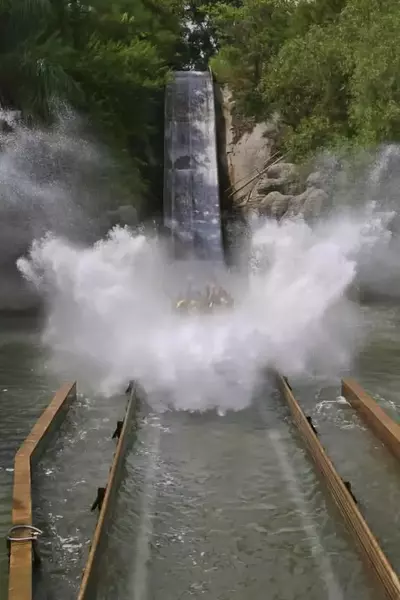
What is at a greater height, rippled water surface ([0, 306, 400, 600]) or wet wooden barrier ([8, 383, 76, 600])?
wet wooden barrier ([8, 383, 76, 600])

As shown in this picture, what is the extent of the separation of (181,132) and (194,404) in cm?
1645

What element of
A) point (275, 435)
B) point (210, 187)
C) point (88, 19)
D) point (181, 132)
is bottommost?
point (275, 435)

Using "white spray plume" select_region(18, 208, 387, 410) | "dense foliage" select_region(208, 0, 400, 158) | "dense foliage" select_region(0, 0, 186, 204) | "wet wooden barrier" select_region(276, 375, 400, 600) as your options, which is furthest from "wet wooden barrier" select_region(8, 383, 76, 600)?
"dense foliage" select_region(208, 0, 400, 158)

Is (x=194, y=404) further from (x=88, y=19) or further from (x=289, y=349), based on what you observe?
(x=88, y=19)

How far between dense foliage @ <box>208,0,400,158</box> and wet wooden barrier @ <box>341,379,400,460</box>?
32.1ft

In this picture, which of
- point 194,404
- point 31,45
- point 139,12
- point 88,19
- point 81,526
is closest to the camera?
point 81,526

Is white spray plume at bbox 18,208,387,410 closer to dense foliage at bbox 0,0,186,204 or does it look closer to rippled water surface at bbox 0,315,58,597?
rippled water surface at bbox 0,315,58,597

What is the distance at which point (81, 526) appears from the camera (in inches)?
201

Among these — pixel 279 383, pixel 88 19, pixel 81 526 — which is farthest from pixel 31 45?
pixel 81 526

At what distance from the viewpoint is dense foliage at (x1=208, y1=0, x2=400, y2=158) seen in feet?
53.7

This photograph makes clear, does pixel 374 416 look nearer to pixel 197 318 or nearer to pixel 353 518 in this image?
pixel 353 518

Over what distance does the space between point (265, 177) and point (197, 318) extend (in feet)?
36.2

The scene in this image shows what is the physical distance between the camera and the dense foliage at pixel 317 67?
16.4m

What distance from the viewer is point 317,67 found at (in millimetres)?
18844
